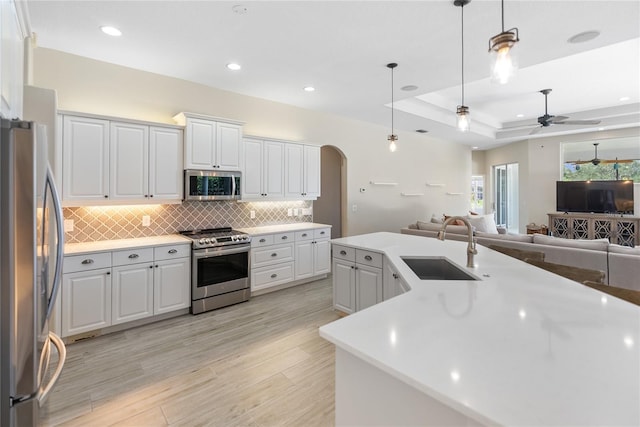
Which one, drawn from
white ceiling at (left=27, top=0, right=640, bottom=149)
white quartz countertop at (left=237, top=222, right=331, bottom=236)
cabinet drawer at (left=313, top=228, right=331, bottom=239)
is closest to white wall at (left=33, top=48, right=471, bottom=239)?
white ceiling at (left=27, top=0, right=640, bottom=149)

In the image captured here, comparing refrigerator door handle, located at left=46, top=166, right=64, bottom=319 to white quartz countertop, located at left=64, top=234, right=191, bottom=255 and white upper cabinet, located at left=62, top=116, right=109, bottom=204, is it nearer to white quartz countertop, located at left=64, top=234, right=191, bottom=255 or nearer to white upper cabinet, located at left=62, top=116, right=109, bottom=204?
white quartz countertop, located at left=64, top=234, right=191, bottom=255

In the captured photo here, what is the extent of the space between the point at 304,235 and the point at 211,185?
154 centimetres

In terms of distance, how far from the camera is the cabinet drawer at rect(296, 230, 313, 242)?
4.55m

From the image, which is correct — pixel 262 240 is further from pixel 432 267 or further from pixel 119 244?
pixel 432 267

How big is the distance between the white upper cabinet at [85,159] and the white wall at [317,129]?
44 centimetres

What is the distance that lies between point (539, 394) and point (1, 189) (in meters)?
1.79

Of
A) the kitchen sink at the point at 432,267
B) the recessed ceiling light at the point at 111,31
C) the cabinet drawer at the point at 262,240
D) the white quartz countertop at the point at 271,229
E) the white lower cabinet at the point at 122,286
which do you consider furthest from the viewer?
the white quartz countertop at the point at 271,229

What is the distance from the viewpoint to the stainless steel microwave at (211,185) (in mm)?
3678

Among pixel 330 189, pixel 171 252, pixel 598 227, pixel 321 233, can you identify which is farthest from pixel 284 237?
pixel 598 227

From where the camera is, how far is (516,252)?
2814mm

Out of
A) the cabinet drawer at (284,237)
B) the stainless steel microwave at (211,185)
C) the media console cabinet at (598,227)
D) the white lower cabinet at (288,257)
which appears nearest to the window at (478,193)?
the media console cabinet at (598,227)

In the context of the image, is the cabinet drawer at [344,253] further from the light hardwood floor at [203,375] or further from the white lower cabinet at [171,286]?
the white lower cabinet at [171,286]

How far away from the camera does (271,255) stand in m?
4.27

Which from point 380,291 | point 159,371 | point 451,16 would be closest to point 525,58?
point 451,16
